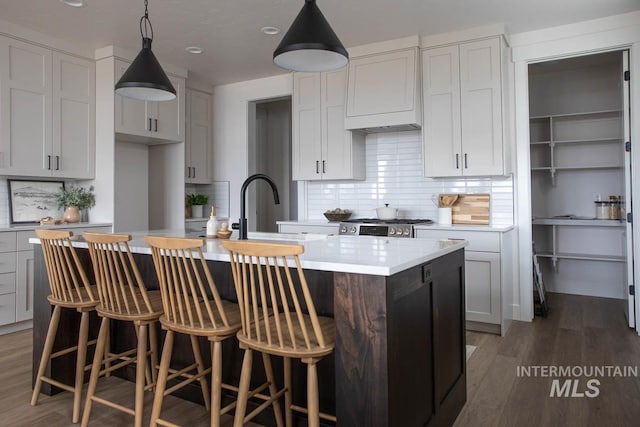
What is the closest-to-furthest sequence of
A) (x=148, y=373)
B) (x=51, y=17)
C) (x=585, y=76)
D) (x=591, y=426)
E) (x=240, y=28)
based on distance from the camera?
(x=591, y=426) < (x=148, y=373) < (x=51, y=17) < (x=240, y=28) < (x=585, y=76)

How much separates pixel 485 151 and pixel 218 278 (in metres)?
2.76

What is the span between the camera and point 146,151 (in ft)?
18.0

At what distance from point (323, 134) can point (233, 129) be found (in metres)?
1.55

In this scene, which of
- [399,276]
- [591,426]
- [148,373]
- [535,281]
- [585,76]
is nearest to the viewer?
[399,276]

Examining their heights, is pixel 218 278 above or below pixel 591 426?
above

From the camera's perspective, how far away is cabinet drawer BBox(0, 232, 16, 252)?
3.81 metres

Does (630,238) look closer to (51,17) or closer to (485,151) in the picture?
(485,151)

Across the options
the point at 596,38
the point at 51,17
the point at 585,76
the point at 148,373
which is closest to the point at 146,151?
the point at 51,17

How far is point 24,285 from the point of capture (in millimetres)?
3982

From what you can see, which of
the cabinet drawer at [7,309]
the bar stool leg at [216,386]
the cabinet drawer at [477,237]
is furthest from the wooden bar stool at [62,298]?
the cabinet drawer at [477,237]

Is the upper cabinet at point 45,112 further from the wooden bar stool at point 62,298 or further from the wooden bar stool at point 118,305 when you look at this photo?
the wooden bar stool at point 118,305

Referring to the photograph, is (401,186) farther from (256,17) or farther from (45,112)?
(45,112)

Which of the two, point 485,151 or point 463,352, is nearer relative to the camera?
point 463,352

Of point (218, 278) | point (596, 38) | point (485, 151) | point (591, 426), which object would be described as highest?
point (596, 38)
